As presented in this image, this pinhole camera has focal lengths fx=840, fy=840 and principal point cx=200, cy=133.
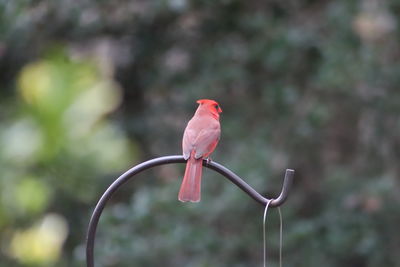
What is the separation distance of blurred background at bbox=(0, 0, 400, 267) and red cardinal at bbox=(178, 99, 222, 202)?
205cm

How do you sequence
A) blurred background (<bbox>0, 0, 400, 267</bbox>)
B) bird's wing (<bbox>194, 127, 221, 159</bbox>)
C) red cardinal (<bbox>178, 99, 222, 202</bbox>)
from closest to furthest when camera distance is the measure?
1. red cardinal (<bbox>178, 99, 222, 202</bbox>)
2. bird's wing (<bbox>194, 127, 221, 159</bbox>)
3. blurred background (<bbox>0, 0, 400, 267</bbox>)

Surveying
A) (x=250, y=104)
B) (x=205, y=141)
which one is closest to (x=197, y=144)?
(x=205, y=141)

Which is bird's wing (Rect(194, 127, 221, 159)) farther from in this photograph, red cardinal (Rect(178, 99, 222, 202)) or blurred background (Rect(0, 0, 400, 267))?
blurred background (Rect(0, 0, 400, 267))

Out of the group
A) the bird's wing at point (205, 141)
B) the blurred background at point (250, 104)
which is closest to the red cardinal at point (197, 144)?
the bird's wing at point (205, 141)

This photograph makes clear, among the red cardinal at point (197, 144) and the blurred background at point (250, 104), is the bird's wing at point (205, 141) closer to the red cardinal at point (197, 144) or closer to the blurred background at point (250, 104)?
the red cardinal at point (197, 144)

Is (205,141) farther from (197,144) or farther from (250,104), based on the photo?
(250,104)

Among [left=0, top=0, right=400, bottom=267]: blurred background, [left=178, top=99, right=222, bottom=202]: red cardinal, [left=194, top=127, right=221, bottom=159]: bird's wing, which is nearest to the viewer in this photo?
[left=178, top=99, right=222, bottom=202]: red cardinal

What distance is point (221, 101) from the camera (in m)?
5.80

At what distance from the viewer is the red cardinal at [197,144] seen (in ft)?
8.99

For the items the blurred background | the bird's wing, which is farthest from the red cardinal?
the blurred background

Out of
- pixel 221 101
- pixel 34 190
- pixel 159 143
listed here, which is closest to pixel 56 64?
pixel 34 190

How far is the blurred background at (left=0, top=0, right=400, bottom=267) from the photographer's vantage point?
535 cm

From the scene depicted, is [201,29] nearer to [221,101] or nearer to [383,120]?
[221,101]

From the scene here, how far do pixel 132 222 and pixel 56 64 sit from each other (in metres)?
1.85
